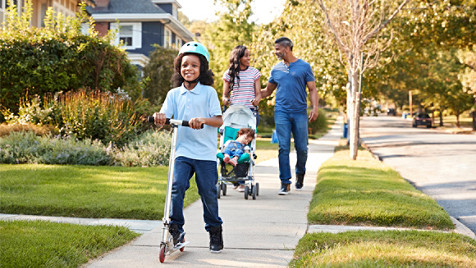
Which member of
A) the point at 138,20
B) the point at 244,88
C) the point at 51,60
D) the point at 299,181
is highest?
the point at 138,20

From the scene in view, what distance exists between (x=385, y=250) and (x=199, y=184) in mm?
1686

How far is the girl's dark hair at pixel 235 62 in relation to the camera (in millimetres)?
9266

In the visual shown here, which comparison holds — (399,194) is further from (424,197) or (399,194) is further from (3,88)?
(3,88)

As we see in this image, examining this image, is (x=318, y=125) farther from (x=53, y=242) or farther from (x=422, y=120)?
(x=53, y=242)

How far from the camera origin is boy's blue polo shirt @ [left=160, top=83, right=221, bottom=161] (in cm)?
557

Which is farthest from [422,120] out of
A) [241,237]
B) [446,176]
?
[241,237]

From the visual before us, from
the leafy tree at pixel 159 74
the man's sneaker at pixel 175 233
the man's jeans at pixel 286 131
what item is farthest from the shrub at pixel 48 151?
the leafy tree at pixel 159 74

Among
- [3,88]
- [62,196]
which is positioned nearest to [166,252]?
[62,196]

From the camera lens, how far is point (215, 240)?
220 inches

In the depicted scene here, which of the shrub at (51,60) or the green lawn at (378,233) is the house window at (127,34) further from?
the green lawn at (378,233)

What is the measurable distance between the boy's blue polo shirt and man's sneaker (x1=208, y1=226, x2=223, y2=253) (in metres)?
0.63

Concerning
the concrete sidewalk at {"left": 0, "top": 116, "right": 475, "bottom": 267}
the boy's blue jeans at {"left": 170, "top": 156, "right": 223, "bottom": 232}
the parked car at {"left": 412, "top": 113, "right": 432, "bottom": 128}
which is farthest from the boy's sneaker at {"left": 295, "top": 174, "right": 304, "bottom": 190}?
the parked car at {"left": 412, "top": 113, "right": 432, "bottom": 128}

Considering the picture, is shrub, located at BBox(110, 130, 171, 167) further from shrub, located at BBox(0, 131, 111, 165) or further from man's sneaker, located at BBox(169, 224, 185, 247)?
man's sneaker, located at BBox(169, 224, 185, 247)

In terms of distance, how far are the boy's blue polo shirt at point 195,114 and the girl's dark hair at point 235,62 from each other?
364 centimetres
